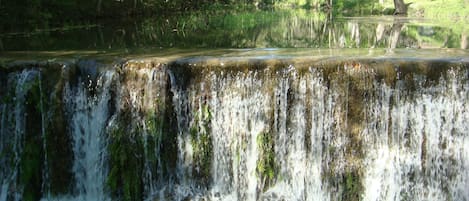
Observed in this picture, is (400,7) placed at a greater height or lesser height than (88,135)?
greater

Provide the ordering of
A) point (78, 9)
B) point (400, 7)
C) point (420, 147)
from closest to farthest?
point (420, 147) → point (78, 9) → point (400, 7)

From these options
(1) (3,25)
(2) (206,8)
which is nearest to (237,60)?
(1) (3,25)

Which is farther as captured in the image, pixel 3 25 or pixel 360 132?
pixel 3 25

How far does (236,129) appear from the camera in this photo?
841 centimetres

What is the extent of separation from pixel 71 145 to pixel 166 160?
1.66m

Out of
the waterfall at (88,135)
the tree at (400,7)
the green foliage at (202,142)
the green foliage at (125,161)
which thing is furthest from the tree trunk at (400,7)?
the waterfall at (88,135)

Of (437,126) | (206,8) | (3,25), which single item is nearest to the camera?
(437,126)

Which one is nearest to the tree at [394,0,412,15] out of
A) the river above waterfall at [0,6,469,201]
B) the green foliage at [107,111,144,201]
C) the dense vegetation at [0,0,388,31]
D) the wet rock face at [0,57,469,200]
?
the dense vegetation at [0,0,388,31]

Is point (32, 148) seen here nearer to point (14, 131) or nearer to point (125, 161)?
point (14, 131)

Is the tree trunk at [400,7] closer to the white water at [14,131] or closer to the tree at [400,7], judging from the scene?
the tree at [400,7]

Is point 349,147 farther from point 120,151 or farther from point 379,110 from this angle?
point 120,151

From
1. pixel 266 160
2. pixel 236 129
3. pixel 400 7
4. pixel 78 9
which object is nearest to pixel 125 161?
pixel 236 129

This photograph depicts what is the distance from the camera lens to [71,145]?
855 centimetres

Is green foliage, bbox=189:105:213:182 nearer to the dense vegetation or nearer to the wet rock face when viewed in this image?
the wet rock face
